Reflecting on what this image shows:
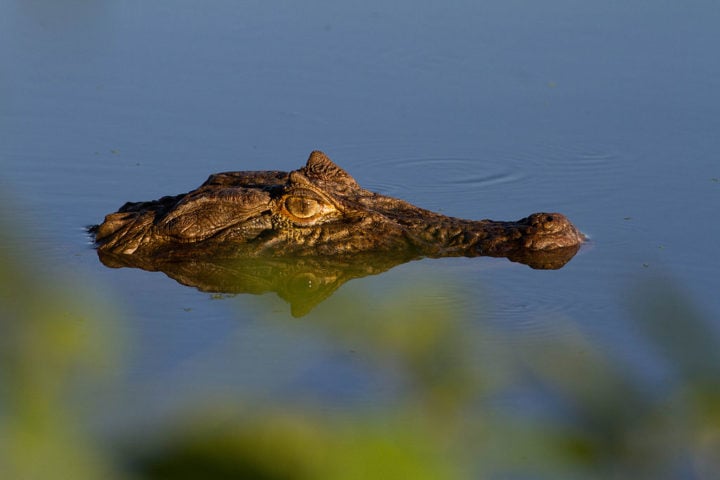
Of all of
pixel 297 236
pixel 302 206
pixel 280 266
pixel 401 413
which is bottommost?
pixel 401 413

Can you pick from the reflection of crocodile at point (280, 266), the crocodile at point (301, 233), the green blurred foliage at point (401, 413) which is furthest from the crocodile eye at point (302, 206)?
the green blurred foliage at point (401, 413)

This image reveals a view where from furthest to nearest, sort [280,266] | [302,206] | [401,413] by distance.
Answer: [302,206], [280,266], [401,413]

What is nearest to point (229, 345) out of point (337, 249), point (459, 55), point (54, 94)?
point (337, 249)

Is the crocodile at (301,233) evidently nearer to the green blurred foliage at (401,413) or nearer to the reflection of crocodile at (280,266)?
the reflection of crocodile at (280,266)

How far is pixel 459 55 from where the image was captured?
13094 mm

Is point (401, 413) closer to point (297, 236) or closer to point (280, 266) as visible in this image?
point (280, 266)

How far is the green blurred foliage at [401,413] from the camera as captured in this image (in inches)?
60.2

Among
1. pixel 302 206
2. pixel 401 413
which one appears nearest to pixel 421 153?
pixel 302 206

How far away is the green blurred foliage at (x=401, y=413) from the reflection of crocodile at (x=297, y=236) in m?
5.26

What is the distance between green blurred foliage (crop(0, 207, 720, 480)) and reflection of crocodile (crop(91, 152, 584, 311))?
526cm

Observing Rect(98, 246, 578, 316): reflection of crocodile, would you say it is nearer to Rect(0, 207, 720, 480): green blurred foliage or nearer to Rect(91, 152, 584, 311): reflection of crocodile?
Rect(91, 152, 584, 311): reflection of crocodile

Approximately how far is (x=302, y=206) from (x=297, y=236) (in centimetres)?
19

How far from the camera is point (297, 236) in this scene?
7613mm

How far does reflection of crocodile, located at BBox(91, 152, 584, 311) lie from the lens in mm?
7527
